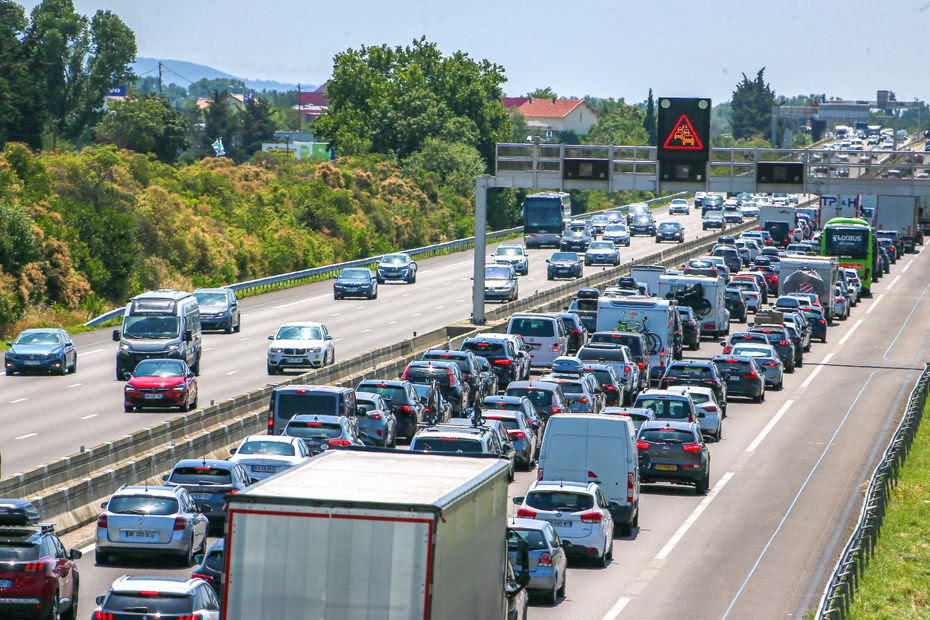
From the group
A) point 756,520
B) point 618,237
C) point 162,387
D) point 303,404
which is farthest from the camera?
point 618,237

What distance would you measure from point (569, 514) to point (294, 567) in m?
12.6

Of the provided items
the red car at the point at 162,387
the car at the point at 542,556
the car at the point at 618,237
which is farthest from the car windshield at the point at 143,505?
the car at the point at 618,237

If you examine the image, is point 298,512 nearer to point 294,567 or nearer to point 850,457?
point 294,567

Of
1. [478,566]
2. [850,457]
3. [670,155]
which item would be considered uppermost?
[670,155]

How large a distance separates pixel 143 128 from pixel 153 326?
8012 centimetres

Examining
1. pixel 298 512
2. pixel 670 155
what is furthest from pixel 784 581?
pixel 670 155

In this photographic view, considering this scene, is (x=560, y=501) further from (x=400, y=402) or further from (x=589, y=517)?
(x=400, y=402)

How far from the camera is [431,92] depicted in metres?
139

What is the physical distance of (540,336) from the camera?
50562mm

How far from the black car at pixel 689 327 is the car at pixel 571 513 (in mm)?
32299

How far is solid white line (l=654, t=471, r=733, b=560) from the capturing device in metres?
27.1

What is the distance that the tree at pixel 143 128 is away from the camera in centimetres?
12112

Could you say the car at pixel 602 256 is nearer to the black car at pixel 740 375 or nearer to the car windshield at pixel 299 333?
the black car at pixel 740 375

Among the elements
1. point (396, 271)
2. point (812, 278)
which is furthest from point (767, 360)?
point (396, 271)
